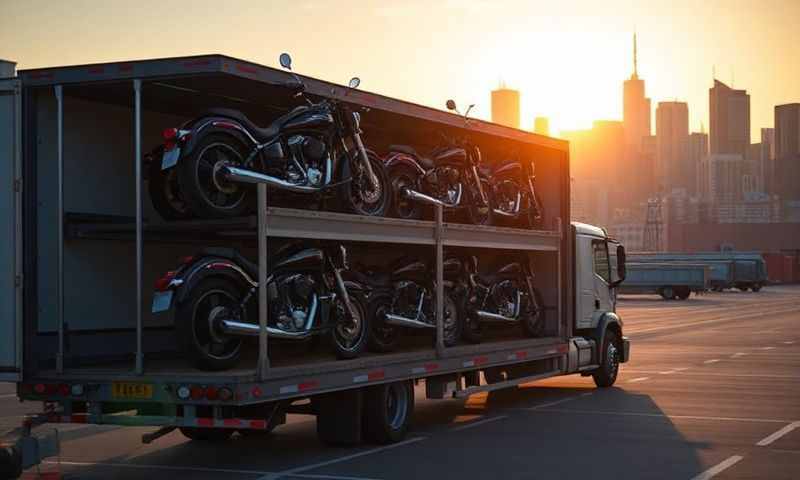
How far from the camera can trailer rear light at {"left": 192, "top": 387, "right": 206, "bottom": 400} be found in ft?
33.0

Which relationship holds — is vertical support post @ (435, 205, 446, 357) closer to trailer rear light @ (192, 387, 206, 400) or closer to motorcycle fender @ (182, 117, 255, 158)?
motorcycle fender @ (182, 117, 255, 158)

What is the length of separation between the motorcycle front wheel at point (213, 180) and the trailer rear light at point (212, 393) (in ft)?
5.34

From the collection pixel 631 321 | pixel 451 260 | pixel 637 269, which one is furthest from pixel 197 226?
pixel 637 269

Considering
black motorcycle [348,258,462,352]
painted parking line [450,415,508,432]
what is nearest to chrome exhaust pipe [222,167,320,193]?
black motorcycle [348,258,462,352]

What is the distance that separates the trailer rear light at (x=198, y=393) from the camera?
33.0ft

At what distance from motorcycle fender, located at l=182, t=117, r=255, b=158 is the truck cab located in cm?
761

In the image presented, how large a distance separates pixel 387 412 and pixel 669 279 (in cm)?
6048

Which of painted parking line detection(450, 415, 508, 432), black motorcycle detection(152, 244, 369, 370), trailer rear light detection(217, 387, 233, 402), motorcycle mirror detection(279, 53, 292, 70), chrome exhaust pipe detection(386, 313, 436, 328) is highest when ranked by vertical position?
motorcycle mirror detection(279, 53, 292, 70)

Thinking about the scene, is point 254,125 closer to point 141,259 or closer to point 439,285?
point 141,259

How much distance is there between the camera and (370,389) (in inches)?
485

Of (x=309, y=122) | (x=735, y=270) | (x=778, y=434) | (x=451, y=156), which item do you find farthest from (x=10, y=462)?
(x=735, y=270)

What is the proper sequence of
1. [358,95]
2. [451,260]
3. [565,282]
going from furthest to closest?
[565,282] → [451,260] → [358,95]

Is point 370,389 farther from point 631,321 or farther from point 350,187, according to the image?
point 631,321

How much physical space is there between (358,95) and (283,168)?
1090 mm
